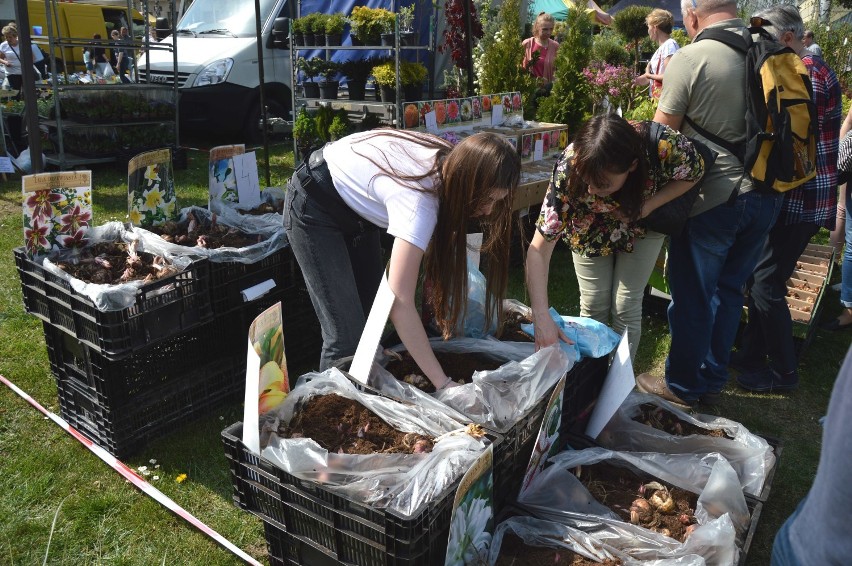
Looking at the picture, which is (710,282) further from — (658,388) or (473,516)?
(473,516)

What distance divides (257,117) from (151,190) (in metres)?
5.55

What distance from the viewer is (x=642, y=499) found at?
2.02 metres

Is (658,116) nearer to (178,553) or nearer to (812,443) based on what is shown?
(812,443)

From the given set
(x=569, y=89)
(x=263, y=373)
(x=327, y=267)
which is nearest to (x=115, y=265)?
(x=327, y=267)

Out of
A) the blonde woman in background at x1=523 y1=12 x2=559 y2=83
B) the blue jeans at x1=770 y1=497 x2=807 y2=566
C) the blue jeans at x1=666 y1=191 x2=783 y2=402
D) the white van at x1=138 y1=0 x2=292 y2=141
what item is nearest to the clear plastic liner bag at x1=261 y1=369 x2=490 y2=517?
the blue jeans at x1=770 y1=497 x2=807 y2=566

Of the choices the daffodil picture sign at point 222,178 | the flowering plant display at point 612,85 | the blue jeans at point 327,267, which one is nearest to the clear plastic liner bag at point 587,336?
the blue jeans at point 327,267

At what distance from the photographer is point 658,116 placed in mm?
2562

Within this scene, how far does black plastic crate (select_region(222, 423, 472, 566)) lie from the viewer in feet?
5.06

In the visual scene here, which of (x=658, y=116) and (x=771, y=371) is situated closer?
(x=658, y=116)

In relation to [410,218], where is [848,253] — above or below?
below

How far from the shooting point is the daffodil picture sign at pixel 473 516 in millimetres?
1586

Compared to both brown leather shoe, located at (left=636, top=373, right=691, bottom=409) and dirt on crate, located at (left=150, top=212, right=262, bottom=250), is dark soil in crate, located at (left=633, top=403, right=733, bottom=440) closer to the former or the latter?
brown leather shoe, located at (left=636, top=373, right=691, bottom=409)

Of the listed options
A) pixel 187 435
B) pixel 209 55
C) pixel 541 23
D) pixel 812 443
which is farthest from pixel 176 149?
pixel 812 443

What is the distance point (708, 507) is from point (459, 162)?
118cm
